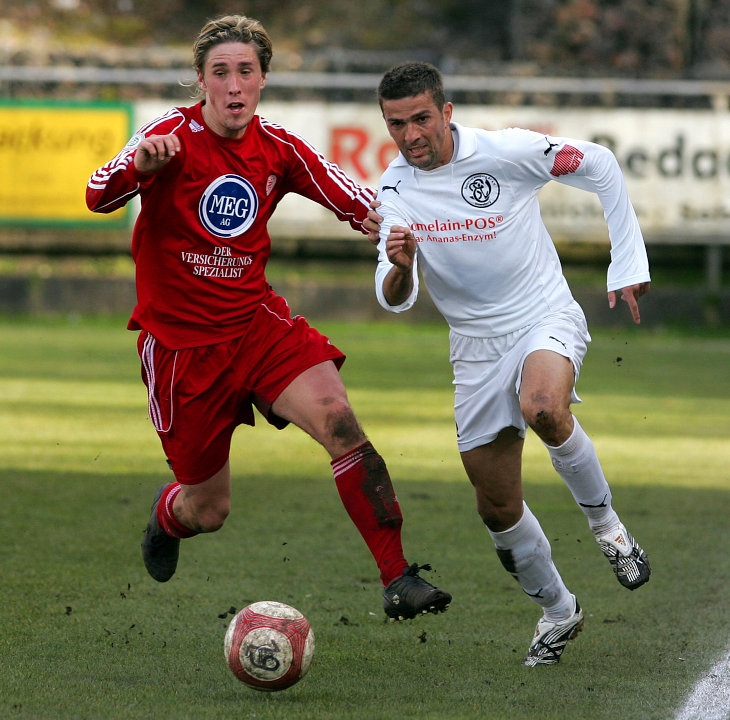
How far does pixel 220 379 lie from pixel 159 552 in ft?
3.21

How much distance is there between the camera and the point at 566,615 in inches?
208

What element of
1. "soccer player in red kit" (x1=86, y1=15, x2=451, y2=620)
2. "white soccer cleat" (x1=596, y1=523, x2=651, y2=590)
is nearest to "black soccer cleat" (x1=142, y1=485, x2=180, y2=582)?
"soccer player in red kit" (x1=86, y1=15, x2=451, y2=620)

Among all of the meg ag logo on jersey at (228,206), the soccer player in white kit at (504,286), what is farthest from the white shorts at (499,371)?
the meg ag logo on jersey at (228,206)

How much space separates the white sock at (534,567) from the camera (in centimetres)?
530

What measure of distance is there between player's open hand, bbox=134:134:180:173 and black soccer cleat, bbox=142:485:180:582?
170 centimetres

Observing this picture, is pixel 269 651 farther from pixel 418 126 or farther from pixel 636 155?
pixel 636 155

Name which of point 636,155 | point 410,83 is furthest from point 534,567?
point 636,155

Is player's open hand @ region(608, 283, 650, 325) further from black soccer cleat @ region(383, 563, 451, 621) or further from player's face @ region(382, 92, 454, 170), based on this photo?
black soccer cleat @ region(383, 563, 451, 621)

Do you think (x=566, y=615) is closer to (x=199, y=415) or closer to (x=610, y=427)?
(x=199, y=415)

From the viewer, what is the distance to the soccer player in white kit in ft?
17.1

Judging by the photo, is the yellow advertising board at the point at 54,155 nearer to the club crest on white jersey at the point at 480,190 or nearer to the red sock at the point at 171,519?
the red sock at the point at 171,519

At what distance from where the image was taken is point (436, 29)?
29000 millimetres

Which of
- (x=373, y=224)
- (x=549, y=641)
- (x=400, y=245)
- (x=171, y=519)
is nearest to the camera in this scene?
(x=400, y=245)

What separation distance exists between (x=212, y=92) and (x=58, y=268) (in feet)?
52.5
